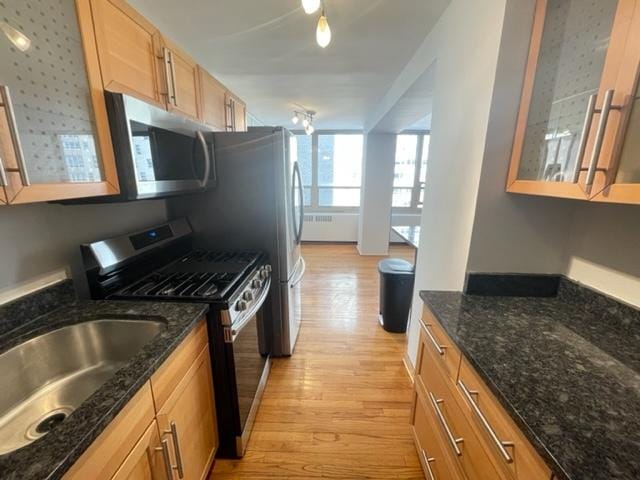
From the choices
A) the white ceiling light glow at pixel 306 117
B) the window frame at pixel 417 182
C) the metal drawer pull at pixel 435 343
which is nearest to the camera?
the metal drawer pull at pixel 435 343

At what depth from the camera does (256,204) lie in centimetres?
199

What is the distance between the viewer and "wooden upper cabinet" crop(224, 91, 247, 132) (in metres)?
2.36

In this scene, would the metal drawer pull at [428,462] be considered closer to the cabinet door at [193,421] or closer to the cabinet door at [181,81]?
the cabinet door at [193,421]

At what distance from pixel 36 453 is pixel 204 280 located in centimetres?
95

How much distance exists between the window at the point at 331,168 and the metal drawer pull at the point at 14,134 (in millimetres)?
5237

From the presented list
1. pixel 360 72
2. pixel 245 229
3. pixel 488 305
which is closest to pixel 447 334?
pixel 488 305

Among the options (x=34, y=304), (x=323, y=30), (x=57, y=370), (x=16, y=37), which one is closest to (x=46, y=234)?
(x=34, y=304)

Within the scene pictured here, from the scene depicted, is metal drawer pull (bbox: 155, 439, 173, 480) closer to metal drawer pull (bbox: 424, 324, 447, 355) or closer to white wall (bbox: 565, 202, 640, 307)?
metal drawer pull (bbox: 424, 324, 447, 355)

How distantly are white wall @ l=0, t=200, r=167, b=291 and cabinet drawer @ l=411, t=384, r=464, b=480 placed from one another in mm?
1781

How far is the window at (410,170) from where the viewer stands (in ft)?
18.7

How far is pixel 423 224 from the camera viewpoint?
1934 millimetres

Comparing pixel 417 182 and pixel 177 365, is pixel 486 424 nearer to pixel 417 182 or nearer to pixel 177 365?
pixel 177 365

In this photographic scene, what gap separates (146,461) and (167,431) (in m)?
0.11

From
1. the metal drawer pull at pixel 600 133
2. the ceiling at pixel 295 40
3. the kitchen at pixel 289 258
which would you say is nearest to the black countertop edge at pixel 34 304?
the kitchen at pixel 289 258
